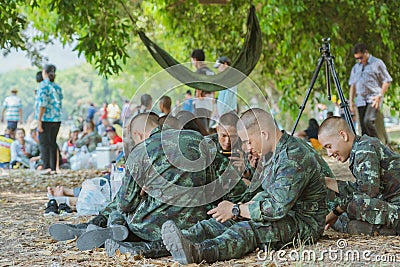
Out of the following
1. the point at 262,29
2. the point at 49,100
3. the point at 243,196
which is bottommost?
the point at 243,196

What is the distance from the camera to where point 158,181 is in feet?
13.9

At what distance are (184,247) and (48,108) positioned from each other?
22.6 feet

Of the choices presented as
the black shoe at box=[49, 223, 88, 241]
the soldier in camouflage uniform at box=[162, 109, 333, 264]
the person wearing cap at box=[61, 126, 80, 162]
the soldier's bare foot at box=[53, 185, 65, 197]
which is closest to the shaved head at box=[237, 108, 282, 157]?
the soldier in camouflage uniform at box=[162, 109, 333, 264]

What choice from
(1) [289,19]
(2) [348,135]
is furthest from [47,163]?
(2) [348,135]

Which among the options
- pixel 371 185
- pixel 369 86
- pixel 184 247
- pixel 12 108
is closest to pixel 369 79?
Answer: pixel 369 86

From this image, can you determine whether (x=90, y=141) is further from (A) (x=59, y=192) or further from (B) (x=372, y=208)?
(B) (x=372, y=208)

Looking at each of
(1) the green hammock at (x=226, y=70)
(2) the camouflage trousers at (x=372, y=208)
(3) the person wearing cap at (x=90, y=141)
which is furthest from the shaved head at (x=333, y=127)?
(3) the person wearing cap at (x=90, y=141)

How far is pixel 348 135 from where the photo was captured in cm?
476

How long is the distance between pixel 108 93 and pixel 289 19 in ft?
160

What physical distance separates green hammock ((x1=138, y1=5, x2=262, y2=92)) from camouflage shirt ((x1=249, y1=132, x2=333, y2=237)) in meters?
3.98

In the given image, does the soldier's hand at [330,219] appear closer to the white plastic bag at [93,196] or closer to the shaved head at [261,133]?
the shaved head at [261,133]

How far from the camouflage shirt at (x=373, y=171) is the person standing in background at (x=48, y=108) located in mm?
6405

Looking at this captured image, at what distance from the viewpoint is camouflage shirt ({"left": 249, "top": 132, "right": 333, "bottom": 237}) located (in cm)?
409

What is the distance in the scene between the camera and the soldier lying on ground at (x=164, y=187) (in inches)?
165
